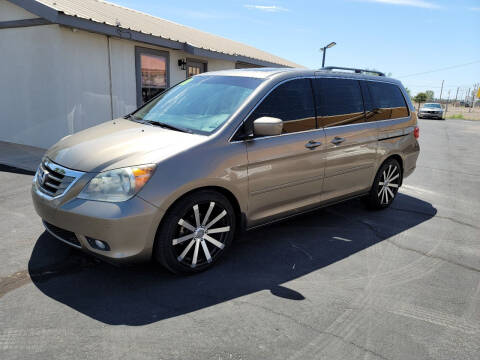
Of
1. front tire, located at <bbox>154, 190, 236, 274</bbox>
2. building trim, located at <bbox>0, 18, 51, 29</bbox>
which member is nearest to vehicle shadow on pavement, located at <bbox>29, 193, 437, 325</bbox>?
front tire, located at <bbox>154, 190, 236, 274</bbox>

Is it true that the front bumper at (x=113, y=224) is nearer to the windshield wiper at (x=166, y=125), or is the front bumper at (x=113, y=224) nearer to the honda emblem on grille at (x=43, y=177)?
the honda emblem on grille at (x=43, y=177)

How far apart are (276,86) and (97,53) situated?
6.84 meters

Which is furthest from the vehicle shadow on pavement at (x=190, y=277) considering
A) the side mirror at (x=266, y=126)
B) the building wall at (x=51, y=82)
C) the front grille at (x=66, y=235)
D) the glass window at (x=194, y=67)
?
the glass window at (x=194, y=67)

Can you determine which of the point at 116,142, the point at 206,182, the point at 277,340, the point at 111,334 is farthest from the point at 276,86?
the point at 111,334

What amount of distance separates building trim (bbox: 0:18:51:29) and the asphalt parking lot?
18.3 feet

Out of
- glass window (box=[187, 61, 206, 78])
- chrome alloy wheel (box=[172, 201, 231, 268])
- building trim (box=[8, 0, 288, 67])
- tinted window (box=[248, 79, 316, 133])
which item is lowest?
chrome alloy wheel (box=[172, 201, 231, 268])

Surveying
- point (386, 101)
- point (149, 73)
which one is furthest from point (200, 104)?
point (149, 73)

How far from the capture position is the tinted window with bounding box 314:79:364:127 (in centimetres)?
435

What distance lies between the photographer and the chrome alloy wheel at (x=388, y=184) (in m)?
5.40

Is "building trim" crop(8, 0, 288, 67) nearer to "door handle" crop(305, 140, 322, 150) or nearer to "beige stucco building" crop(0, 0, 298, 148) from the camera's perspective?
"beige stucco building" crop(0, 0, 298, 148)

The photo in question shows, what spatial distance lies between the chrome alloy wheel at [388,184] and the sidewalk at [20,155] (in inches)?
240

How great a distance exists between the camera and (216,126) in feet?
11.7

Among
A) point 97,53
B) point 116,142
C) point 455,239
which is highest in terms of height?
point 97,53

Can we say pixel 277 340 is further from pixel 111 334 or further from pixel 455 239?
pixel 455 239
